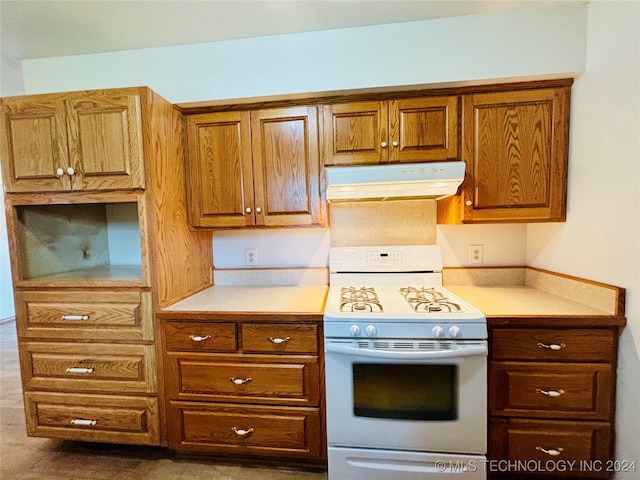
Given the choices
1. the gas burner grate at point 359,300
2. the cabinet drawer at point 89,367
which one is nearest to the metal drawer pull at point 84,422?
the cabinet drawer at point 89,367

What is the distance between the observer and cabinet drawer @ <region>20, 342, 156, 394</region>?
1548 millimetres

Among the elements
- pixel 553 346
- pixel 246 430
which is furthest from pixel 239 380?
pixel 553 346

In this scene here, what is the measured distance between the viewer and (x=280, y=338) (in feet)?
4.80

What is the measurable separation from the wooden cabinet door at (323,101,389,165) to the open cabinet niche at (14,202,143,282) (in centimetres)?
119

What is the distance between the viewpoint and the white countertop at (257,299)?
1.52 metres

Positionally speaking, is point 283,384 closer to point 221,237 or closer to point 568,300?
point 221,237

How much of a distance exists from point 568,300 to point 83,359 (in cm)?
264

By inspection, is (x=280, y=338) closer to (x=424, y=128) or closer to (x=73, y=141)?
(x=424, y=128)

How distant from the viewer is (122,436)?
5.17 ft

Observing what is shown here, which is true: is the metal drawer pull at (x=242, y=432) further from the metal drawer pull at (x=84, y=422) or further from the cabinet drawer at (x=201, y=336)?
the metal drawer pull at (x=84, y=422)

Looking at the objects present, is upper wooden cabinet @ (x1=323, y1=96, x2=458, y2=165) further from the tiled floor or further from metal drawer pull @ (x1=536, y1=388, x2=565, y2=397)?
the tiled floor

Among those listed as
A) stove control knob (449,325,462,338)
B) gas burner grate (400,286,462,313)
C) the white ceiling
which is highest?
the white ceiling

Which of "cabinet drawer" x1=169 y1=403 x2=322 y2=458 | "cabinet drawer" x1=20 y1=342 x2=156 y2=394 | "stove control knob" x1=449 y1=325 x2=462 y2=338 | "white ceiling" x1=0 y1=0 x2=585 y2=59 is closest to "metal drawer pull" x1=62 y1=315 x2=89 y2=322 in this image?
"cabinet drawer" x1=20 y1=342 x2=156 y2=394

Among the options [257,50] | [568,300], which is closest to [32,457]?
[257,50]
